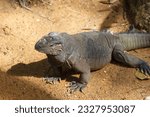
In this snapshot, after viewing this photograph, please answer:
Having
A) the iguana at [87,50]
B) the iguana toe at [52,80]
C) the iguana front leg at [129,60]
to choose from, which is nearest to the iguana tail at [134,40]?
the iguana at [87,50]

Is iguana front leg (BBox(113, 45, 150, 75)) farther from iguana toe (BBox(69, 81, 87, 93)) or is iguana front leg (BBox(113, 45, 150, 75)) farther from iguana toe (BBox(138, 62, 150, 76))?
iguana toe (BBox(69, 81, 87, 93))

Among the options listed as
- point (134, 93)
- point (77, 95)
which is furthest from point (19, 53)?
point (134, 93)

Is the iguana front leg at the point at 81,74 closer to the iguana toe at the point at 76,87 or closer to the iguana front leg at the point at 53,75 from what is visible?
the iguana toe at the point at 76,87

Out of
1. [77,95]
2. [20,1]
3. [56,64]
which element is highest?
[20,1]

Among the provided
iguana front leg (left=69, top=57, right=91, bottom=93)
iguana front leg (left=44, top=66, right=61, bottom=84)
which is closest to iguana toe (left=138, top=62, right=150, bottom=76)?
iguana front leg (left=69, top=57, right=91, bottom=93)

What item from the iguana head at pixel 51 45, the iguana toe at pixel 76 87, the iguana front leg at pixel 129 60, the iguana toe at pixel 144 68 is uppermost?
the iguana head at pixel 51 45

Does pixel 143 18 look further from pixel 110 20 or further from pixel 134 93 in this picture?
pixel 134 93

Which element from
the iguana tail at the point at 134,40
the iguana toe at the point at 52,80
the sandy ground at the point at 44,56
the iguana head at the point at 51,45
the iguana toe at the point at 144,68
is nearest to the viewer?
the iguana head at the point at 51,45

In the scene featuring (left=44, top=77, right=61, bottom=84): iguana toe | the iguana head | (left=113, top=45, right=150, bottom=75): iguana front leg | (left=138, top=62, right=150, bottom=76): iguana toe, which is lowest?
(left=44, top=77, right=61, bottom=84): iguana toe
